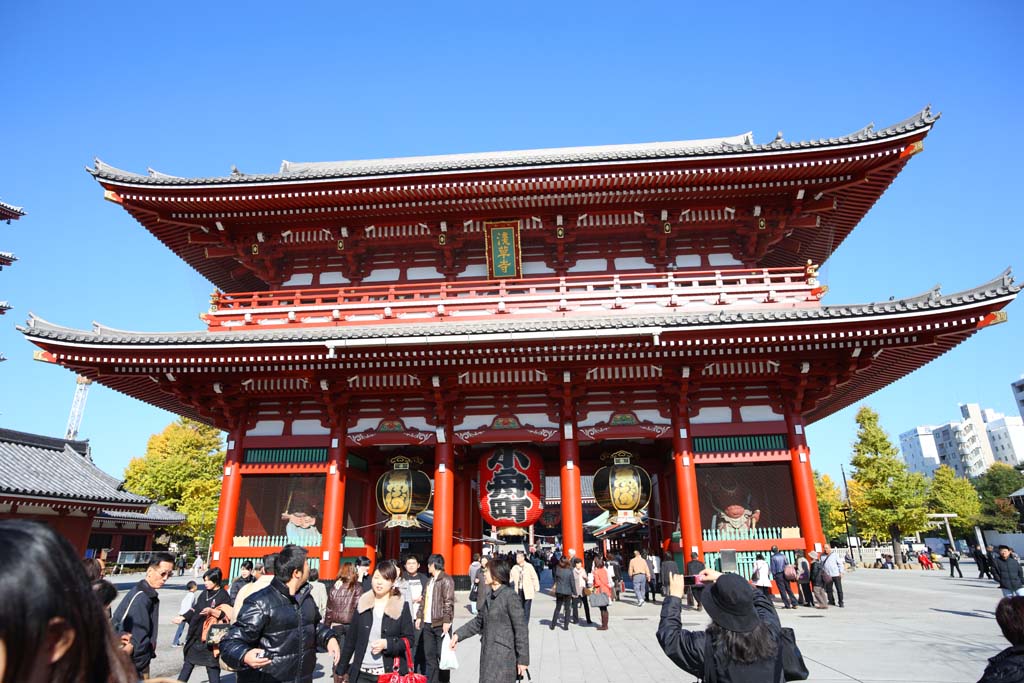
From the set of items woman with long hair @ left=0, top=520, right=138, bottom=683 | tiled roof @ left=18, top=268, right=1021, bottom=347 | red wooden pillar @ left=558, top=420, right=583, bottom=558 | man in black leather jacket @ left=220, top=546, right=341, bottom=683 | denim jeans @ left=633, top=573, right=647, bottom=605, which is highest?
tiled roof @ left=18, top=268, right=1021, bottom=347

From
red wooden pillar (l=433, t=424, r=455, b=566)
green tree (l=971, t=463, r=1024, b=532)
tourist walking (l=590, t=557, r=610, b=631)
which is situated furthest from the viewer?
green tree (l=971, t=463, r=1024, b=532)

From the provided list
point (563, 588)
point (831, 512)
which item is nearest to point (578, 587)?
point (563, 588)

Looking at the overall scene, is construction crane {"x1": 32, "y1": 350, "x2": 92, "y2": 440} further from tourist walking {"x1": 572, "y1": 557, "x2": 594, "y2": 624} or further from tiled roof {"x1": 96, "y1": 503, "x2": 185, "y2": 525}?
tourist walking {"x1": 572, "y1": 557, "x2": 594, "y2": 624}

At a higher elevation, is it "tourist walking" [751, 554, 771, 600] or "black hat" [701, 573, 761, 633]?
"black hat" [701, 573, 761, 633]

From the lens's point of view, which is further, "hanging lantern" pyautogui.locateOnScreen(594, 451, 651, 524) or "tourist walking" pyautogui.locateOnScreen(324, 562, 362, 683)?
"hanging lantern" pyautogui.locateOnScreen(594, 451, 651, 524)

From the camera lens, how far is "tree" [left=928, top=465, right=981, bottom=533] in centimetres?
5322

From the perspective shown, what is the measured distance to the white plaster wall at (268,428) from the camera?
15.7m

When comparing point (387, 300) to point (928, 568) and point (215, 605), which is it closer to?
point (215, 605)

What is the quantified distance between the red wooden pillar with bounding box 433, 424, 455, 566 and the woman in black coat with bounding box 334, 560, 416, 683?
29.0ft

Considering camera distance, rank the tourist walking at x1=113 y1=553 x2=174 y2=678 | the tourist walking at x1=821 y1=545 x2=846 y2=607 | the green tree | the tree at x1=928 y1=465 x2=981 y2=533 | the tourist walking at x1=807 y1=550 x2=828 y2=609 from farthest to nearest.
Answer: the tree at x1=928 y1=465 x2=981 y2=533 → the green tree → the tourist walking at x1=821 y1=545 x2=846 y2=607 → the tourist walking at x1=807 y1=550 x2=828 y2=609 → the tourist walking at x1=113 y1=553 x2=174 y2=678

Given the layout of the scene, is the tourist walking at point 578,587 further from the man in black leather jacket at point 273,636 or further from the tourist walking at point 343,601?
the man in black leather jacket at point 273,636

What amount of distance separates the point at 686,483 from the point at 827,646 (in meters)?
5.43

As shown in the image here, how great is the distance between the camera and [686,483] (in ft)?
46.9

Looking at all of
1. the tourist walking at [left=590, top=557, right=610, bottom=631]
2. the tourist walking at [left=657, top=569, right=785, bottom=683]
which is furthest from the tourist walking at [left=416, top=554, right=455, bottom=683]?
the tourist walking at [left=590, top=557, right=610, bottom=631]
